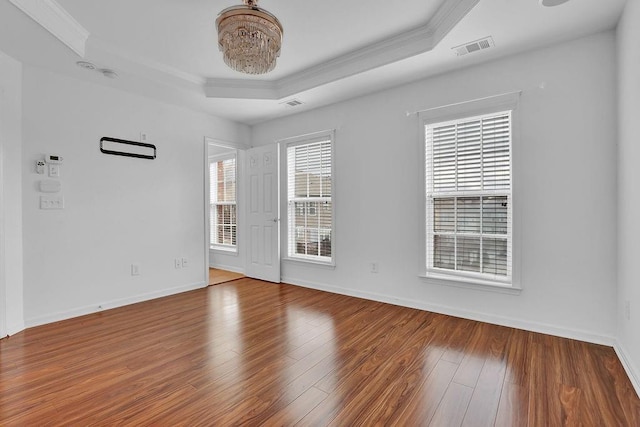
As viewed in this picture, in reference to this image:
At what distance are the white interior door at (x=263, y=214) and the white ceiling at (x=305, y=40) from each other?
1.20 m

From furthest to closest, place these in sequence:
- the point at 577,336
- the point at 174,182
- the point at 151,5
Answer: the point at 174,182, the point at 577,336, the point at 151,5

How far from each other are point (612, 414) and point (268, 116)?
4793mm

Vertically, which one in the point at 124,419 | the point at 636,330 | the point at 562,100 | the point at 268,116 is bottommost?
the point at 124,419

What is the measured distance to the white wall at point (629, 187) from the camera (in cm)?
204

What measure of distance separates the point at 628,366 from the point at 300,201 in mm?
3812

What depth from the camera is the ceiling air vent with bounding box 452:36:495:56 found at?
2758 millimetres

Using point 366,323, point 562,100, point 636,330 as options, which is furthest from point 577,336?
point 562,100

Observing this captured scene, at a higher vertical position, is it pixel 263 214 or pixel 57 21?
pixel 57 21

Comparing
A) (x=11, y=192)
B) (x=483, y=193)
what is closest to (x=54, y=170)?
(x=11, y=192)

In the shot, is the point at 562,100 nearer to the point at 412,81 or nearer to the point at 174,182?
the point at 412,81

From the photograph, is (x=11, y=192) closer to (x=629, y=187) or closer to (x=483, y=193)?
(x=483, y=193)

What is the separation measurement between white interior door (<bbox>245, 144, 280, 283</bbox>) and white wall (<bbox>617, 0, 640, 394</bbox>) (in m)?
3.91

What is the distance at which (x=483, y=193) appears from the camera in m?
3.20

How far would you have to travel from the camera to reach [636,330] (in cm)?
207
